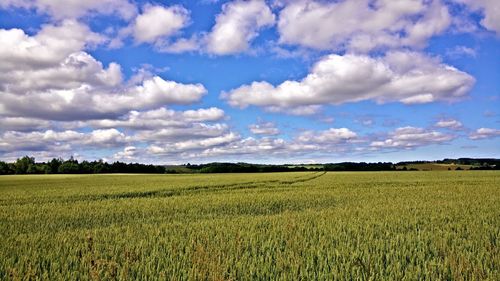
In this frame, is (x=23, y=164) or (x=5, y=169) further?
(x=23, y=164)

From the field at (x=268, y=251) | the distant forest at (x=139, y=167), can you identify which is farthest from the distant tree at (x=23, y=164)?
the field at (x=268, y=251)

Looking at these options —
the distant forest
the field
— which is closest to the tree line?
the distant forest

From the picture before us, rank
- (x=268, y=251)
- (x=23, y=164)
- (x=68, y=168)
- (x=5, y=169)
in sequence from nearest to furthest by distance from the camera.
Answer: (x=268, y=251) < (x=5, y=169) < (x=68, y=168) < (x=23, y=164)

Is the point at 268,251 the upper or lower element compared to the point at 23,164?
lower

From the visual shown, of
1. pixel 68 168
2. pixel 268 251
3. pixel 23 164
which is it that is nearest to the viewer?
pixel 268 251

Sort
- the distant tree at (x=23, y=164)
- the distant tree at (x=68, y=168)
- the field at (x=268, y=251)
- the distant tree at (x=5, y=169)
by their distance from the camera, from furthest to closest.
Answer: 1. the distant tree at (x=23, y=164)
2. the distant tree at (x=68, y=168)
3. the distant tree at (x=5, y=169)
4. the field at (x=268, y=251)

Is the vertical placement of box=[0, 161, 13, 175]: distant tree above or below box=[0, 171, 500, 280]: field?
above

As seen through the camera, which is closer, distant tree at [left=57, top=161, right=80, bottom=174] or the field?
the field

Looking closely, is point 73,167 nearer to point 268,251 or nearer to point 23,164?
point 23,164

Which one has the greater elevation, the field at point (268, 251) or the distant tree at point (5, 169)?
the distant tree at point (5, 169)

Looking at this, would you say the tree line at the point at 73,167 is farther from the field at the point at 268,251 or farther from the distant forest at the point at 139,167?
the field at the point at 268,251

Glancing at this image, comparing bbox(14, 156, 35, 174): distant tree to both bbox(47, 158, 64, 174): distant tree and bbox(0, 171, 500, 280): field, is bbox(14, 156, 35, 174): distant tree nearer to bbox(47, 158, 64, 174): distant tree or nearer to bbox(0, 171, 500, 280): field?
bbox(47, 158, 64, 174): distant tree

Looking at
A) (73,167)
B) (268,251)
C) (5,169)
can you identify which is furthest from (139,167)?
(268,251)

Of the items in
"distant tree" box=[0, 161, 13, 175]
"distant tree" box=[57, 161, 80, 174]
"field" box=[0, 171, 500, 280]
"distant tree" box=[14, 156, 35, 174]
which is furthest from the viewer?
"distant tree" box=[14, 156, 35, 174]
